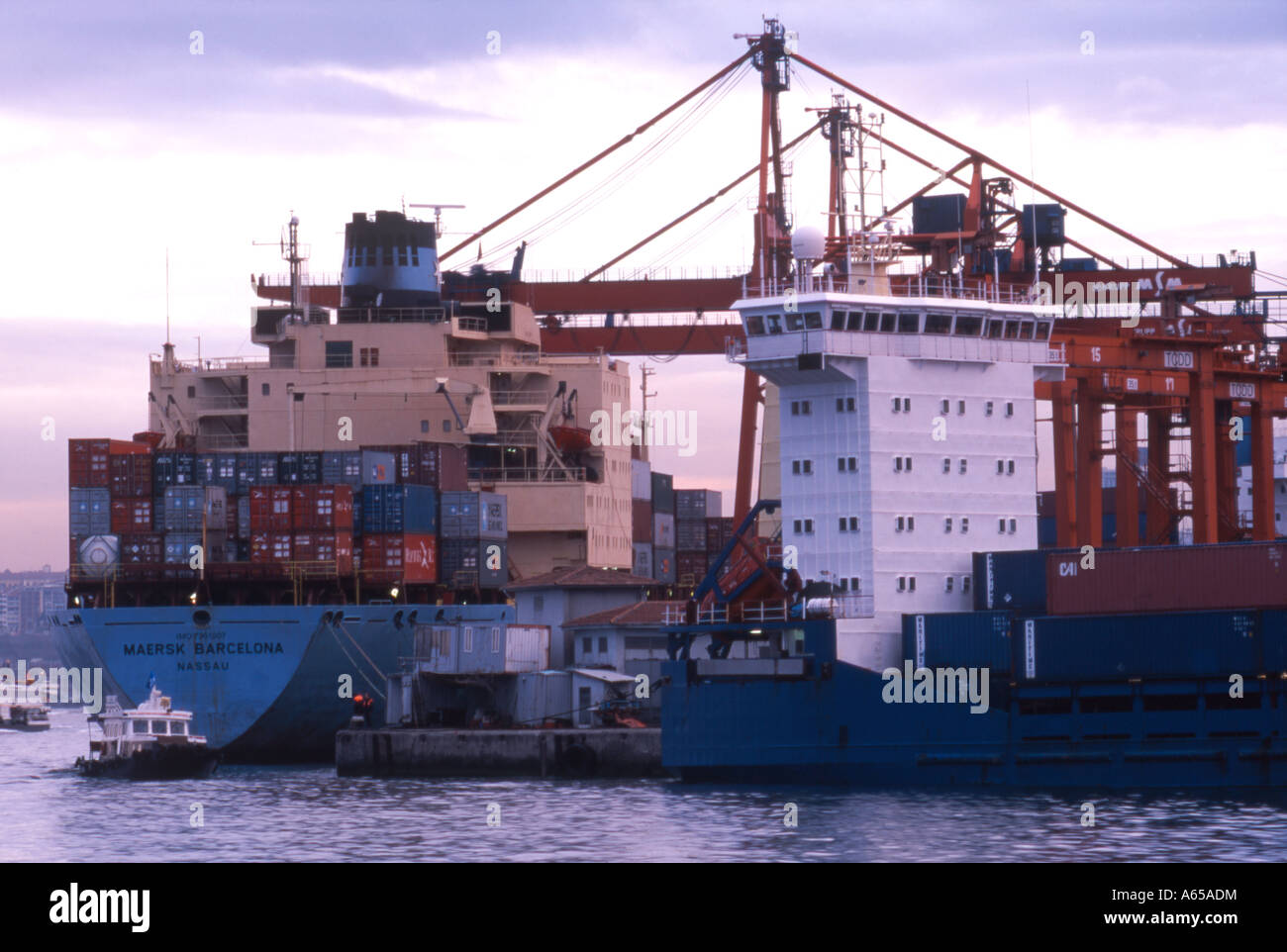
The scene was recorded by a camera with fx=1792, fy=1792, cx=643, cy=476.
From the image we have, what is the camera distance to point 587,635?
5991 centimetres

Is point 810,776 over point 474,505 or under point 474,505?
under

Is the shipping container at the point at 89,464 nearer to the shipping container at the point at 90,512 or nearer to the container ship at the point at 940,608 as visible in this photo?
the shipping container at the point at 90,512

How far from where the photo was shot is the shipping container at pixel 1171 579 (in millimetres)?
40156

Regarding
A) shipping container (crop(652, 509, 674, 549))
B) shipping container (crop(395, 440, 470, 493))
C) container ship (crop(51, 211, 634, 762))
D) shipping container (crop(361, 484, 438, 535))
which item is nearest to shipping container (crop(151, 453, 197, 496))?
container ship (crop(51, 211, 634, 762))

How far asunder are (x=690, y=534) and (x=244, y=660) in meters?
29.4

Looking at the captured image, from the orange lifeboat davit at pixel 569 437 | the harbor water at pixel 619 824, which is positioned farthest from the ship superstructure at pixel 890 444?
the orange lifeboat davit at pixel 569 437

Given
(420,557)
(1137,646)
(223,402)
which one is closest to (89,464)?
(420,557)

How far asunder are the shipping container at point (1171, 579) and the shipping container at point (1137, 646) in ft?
1.72

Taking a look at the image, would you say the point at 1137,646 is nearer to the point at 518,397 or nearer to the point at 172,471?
the point at 172,471

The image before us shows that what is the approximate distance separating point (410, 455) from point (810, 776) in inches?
893

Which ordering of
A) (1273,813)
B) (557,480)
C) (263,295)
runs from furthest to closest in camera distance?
(263,295), (557,480), (1273,813)
